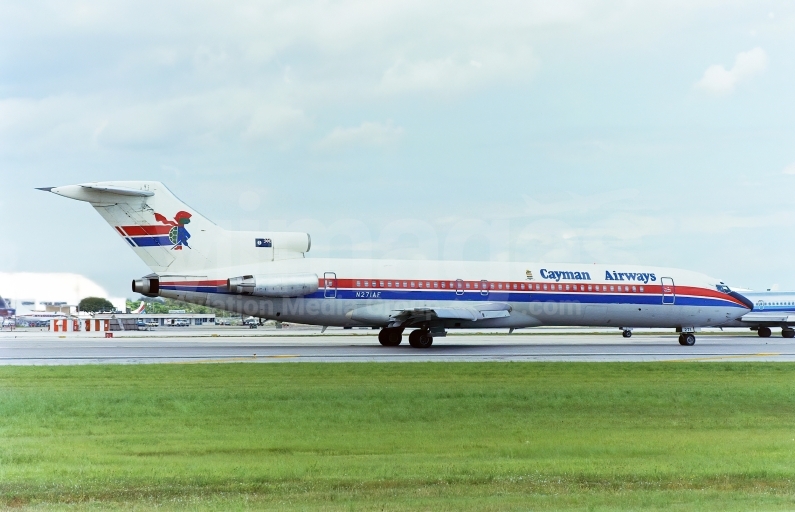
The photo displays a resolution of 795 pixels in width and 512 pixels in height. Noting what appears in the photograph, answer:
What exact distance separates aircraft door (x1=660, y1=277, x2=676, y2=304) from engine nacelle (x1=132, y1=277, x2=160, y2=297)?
22.0m

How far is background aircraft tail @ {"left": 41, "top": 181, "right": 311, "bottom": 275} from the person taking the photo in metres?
29.7

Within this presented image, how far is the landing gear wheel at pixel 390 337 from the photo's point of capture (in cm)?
3428

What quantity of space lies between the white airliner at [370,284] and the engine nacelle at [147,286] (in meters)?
0.04

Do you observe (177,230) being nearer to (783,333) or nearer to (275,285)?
(275,285)

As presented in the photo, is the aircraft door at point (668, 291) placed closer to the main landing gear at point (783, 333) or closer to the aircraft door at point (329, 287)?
the aircraft door at point (329, 287)

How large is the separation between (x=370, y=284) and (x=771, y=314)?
32.5 m

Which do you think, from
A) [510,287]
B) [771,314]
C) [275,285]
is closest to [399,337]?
[510,287]

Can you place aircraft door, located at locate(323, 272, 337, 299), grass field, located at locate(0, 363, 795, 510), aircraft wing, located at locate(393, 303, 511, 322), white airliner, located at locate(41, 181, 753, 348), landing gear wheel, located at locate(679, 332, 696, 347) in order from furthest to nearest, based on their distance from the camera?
landing gear wheel, located at locate(679, 332, 696, 347) → aircraft door, located at locate(323, 272, 337, 299) → aircraft wing, located at locate(393, 303, 511, 322) → white airliner, located at locate(41, 181, 753, 348) → grass field, located at locate(0, 363, 795, 510)

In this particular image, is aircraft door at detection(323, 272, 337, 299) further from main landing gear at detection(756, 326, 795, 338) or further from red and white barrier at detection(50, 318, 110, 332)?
red and white barrier at detection(50, 318, 110, 332)

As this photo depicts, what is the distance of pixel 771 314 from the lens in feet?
174

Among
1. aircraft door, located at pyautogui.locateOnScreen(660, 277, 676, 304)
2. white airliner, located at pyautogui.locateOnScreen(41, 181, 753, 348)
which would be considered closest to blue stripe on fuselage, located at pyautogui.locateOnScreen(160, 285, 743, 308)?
white airliner, located at pyautogui.locateOnScreen(41, 181, 753, 348)

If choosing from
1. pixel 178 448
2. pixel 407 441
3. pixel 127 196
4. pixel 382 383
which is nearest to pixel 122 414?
pixel 178 448

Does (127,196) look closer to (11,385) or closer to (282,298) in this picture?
(282,298)

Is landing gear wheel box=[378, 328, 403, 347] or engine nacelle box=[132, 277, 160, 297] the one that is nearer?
engine nacelle box=[132, 277, 160, 297]
